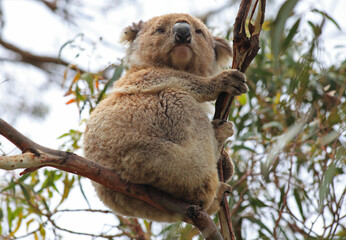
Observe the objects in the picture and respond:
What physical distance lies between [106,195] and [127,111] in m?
0.50

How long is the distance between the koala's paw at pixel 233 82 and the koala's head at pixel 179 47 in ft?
1.80

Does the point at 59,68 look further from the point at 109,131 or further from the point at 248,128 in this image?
the point at 109,131

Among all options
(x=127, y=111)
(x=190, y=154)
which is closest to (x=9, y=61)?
(x=127, y=111)

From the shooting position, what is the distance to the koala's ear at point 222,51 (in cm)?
312

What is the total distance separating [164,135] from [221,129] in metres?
0.35

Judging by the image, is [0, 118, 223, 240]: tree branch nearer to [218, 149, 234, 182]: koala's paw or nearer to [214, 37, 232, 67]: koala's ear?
[218, 149, 234, 182]: koala's paw

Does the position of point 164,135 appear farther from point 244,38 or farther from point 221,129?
point 244,38

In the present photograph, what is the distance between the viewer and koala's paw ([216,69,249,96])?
2.27m

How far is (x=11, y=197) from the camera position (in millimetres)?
3408

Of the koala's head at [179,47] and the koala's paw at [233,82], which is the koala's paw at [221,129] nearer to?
the koala's paw at [233,82]

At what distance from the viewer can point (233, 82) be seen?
90.1 inches

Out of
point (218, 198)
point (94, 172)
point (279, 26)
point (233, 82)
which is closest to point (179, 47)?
point (233, 82)

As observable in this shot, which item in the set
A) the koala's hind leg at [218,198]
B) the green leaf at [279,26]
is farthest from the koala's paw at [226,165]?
the green leaf at [279,26]

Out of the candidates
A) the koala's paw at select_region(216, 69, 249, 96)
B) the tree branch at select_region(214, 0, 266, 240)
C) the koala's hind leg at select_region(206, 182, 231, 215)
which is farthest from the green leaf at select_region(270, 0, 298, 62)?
the koala's hind leg at select_region(206, 182, 231, 215)
